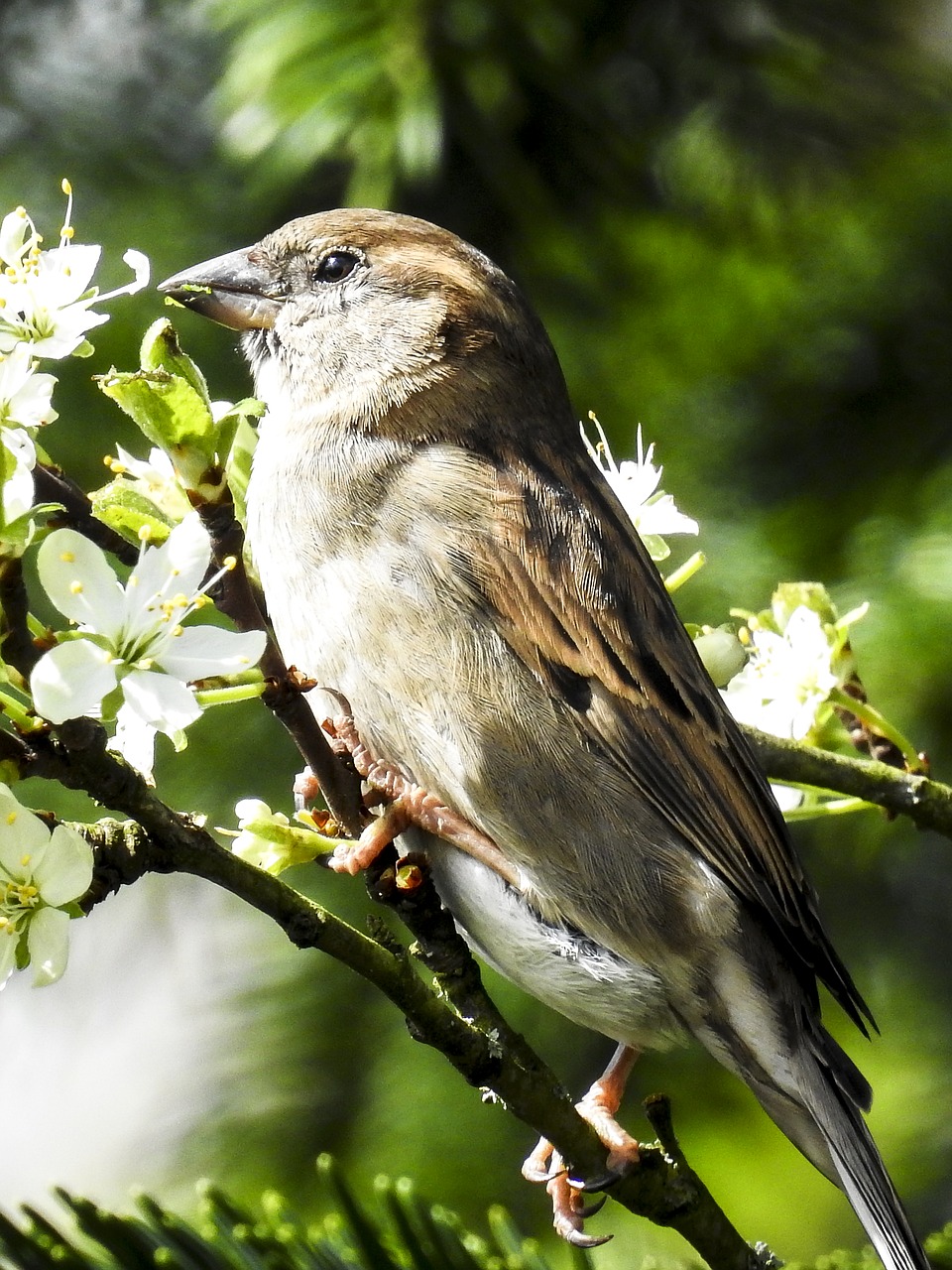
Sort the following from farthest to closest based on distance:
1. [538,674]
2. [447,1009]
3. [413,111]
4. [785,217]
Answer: [785,217] → [413,111] → [538,674] → [447,1009]

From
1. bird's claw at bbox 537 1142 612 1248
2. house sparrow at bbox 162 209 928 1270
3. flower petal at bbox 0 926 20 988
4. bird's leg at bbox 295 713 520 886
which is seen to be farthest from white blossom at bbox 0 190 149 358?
bird's claw at bbox 537 1142 612 1248

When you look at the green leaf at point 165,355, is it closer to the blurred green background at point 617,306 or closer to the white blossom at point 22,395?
the white blossom at point 22,395

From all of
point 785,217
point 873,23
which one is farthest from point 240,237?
point 873,23

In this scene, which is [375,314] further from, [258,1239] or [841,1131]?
[258,1239]

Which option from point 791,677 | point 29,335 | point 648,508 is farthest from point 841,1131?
point 29,335

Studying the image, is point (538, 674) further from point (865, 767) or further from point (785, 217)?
point (785, 217)

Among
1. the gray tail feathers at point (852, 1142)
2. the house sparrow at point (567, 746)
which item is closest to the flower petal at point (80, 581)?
the house sparrow at point (567, 746)

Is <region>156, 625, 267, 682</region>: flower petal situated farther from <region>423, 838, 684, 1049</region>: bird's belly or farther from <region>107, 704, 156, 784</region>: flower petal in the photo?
<region>423, 838, 684, 1049</region>: bird's belly
